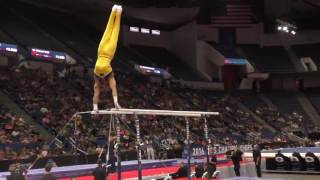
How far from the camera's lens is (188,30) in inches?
1679

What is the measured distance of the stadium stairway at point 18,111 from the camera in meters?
22.1

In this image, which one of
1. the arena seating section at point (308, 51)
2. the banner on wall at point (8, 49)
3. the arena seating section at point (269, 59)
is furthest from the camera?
the arena seating section at point (308, 51)

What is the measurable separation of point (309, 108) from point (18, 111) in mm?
29005

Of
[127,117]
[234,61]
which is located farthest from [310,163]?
[234,61]

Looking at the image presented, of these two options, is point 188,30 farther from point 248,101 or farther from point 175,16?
point 248,101

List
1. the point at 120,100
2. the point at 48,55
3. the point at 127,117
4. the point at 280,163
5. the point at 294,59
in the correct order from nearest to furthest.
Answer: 1. the point at 280,163
2. the point at 127,117
3. the point at 48,55
4. the point at 120,100
5. the point at 294,59

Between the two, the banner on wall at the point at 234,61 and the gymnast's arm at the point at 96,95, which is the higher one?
the banner on wall at the point at 234,61

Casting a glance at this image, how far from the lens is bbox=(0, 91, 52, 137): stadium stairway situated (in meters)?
22.1

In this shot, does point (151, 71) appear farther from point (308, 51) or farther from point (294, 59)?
point (308, 51)

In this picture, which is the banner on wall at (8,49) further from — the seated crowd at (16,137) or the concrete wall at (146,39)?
the concrete wall at (146,39)

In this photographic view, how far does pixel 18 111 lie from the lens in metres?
22.9

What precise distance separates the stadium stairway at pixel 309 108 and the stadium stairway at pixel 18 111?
26892 mm

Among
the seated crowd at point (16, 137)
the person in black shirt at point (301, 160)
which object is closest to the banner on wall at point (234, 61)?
the person in black shirt at point (301, 160)

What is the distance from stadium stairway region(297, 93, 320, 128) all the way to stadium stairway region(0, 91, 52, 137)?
26892mm
